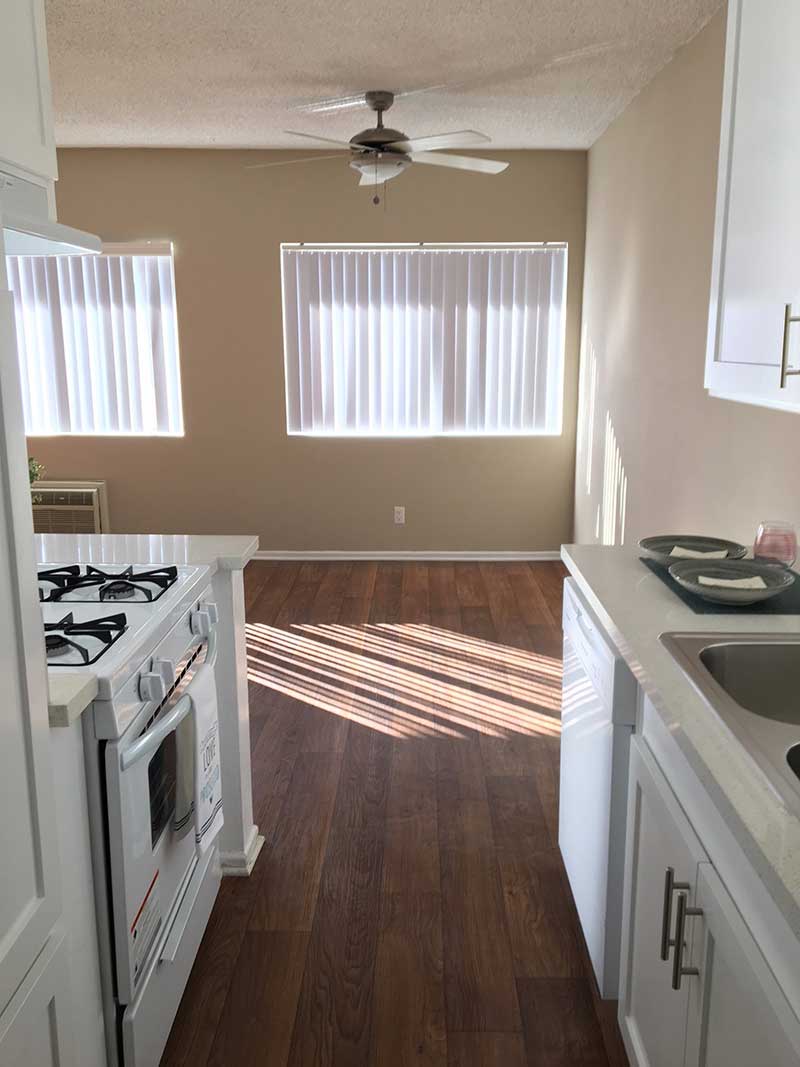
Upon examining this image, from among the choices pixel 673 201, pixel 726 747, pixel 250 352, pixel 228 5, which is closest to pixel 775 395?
pixel 726 747

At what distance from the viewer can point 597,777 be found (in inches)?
74.4

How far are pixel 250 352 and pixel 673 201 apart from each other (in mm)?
3086

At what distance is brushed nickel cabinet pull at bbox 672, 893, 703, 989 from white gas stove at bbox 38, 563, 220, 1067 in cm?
94

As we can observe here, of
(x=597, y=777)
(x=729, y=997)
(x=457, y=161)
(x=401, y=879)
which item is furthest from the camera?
(x=457, y=161)

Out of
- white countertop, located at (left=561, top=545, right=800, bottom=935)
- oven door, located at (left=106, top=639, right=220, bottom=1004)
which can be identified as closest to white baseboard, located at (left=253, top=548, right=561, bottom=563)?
white countertop, located at (left=561, top=545, right=800, bottom=935)

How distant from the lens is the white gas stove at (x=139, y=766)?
1526 mm

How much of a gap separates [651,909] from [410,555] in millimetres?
4645

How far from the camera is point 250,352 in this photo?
5855mm

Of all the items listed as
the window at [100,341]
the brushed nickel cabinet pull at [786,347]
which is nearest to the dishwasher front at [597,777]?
the brushed nickel cabinet pull at [786,347]

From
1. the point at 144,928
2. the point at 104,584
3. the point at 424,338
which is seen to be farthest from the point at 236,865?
the point at 424,338

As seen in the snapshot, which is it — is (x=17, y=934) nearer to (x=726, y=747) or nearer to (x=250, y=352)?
(x=726, y=747)

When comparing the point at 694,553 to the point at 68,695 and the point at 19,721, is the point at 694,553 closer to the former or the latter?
the point at 68,695

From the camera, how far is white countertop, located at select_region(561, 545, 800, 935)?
99 cm

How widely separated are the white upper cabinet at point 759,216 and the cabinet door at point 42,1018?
1.54 meters
